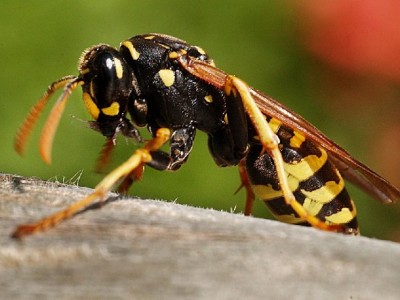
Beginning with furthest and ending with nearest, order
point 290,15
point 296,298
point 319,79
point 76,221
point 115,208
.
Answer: point 290,15
point 319,79
point 115,208
point 76,221
point 296,298

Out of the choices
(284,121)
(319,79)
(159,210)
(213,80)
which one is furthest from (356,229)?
(319,79)

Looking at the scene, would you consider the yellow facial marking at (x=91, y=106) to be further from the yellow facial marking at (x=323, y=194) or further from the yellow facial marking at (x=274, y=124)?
the yellow facial marking at (x=323, y=194)

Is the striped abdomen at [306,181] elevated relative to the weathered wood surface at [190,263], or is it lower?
lower

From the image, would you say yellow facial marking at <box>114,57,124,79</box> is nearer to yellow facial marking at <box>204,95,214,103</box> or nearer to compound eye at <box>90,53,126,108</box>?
compound eye at <box>90,53,126,108</box>

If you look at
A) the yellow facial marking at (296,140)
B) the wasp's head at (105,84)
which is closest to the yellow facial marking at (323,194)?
the yellow facial marking at (296,140)

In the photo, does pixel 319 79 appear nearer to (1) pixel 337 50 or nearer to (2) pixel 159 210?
(1) pixel 337 50

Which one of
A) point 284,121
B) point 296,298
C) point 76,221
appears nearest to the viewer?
point 296,298
